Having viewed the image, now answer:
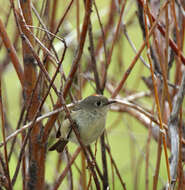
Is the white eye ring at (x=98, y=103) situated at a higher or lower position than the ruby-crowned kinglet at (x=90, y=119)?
higher

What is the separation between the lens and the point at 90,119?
4.51 feet

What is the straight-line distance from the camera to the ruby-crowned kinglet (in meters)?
1.35

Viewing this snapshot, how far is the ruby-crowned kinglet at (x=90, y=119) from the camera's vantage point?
1352 mm

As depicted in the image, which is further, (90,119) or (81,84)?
(90,119)

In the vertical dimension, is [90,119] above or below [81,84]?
below

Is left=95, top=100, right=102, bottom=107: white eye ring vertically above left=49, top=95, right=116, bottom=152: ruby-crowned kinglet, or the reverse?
left=95, top=100, right=102, bottom=107: white eye ring

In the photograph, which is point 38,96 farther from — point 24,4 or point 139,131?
point 139,131

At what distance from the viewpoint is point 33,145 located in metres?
1.22

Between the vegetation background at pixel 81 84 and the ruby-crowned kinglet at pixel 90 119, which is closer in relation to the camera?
the vegetation background at pixel 81 84

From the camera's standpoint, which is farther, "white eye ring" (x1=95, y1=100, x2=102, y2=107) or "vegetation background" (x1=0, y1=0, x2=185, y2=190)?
"white eye ring" (x1=95, y1=100, x2=102, y2=107)

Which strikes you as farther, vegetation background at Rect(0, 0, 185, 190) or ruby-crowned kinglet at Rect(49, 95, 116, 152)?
ruby-crowned kinglet at Rect(49, 95, 116, 152)

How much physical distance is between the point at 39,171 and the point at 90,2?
1.90 feet

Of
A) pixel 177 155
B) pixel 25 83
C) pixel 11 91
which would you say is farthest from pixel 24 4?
pixel 11 91

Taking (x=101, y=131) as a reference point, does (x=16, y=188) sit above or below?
below
